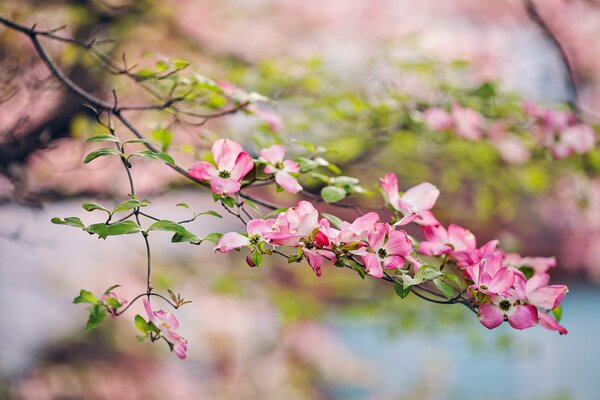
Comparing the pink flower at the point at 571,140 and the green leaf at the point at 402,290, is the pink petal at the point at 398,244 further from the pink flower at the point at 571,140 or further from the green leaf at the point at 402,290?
the pink flower at the point at 571,140

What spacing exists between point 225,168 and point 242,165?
0.02 metres

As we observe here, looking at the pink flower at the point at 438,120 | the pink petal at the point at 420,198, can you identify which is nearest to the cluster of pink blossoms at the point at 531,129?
the pink flower at the point at 438,120

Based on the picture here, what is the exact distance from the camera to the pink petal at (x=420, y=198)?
765 millimetres

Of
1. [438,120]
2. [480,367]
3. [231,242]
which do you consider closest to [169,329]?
[231,242]

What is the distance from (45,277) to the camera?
424 centimetres

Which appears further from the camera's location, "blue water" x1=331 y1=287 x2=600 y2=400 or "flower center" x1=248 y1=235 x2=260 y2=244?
"blue water" x1=331 y1=287 x2=600 y2=400

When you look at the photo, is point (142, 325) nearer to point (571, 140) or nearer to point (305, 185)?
point (305, 185)

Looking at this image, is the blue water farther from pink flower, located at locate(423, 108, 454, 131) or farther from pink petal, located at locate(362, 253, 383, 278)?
pink petal, located at locate(362, 253, 383, 278)

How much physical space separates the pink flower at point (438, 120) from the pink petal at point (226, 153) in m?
0.72

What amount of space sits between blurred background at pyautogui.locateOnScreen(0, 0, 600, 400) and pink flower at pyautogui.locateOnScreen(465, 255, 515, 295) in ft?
1.41

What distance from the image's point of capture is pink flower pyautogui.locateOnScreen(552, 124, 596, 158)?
54.0 inches

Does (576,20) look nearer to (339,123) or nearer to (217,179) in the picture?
(339,123)

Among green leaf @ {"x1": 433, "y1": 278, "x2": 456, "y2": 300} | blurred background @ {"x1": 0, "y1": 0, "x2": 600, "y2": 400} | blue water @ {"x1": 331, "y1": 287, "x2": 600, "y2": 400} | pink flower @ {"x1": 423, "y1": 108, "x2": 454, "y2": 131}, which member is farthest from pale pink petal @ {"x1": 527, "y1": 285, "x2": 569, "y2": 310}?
blue water @ {"x1": 331, "y1": 287, "x2": 600, "y2": 400}

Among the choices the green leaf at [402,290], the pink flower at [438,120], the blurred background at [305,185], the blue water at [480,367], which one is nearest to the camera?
the green leaf at [402,290]
